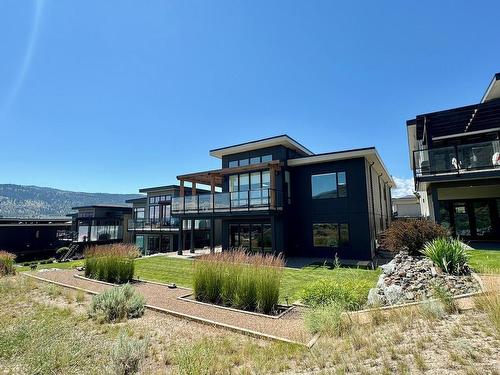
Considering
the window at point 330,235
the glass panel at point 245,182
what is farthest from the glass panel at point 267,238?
the glass panel at point 245,182

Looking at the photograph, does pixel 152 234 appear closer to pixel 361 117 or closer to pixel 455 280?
pixel 361 117

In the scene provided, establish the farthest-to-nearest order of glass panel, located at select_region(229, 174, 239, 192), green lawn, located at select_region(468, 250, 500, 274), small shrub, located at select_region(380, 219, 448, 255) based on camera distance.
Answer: glass panel, located at select_region(229, 174, 239, 192) → small shrub, located at select_region(380, 219, 448, 255) → green lawn, located at select_region(468, 250, 500, 274)

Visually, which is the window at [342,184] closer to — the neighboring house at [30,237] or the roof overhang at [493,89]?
the roof overhang at [493,89]

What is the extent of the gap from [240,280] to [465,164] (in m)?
11.4

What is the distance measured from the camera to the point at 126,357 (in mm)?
4266

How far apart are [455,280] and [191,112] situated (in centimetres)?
1706

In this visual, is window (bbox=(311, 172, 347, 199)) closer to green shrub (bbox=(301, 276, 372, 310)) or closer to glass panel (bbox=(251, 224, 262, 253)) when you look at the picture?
glass panel (bbox=(251, 224, 262, 253))

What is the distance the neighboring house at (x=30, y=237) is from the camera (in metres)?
30.8

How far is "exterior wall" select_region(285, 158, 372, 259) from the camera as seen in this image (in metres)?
15.9

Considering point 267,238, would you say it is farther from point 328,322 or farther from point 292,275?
point 328,322

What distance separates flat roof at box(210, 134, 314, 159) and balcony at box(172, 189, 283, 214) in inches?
138

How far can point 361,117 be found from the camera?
2031cm

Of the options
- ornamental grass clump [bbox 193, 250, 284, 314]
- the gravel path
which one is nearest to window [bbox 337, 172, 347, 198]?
ornamental grass clump [bbox 193, 250, 284, 314]

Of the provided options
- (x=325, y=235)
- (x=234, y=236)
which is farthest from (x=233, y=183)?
(x=325, y=235)
